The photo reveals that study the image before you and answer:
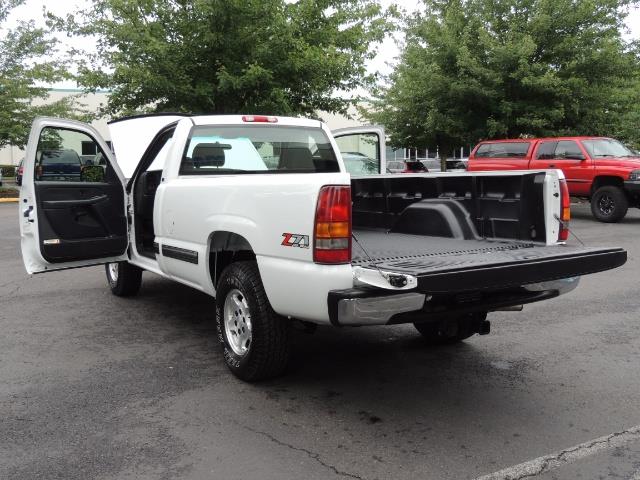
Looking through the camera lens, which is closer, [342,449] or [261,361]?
[342,449]

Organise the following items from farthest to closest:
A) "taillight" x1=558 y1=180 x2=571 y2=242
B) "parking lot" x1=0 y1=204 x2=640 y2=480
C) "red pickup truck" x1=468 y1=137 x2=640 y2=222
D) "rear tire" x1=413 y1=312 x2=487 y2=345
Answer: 1. "red pickup truck" x1=468 y1=137 x2=640 y2=222
2. "rear tire" x1=413 y1=312 x2=487 y2=345
3. "taillight" x1=558 y1=180 x2=571 y2=242
4. "parking lot" x1=0 y1=204 x2=640 y2=480

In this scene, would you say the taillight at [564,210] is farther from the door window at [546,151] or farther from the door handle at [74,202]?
the door window at [546,151]

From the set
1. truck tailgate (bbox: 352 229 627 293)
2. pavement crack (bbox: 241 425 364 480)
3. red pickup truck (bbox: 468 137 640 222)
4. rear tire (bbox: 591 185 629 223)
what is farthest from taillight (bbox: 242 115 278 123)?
rear tire (bbox: 591 185 629 223)

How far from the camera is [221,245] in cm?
444

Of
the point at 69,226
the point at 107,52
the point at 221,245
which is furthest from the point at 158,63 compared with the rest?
the point at 221,245

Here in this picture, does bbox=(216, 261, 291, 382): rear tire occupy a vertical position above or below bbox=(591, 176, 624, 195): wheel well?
below

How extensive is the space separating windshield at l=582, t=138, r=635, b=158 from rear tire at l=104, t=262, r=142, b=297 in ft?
37.9

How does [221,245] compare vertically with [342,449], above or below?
above

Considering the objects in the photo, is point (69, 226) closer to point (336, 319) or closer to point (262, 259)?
point (262, 259)

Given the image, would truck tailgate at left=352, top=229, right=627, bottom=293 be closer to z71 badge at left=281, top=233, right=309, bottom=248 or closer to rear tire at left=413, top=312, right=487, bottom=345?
z71 badge at left=281, top=233, right=309, bottom=248

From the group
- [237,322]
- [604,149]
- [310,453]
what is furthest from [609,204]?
[310,453]

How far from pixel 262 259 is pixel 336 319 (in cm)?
73

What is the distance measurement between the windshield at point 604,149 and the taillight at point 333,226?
12.6 metres

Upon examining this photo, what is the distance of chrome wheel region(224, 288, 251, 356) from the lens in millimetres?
4121
